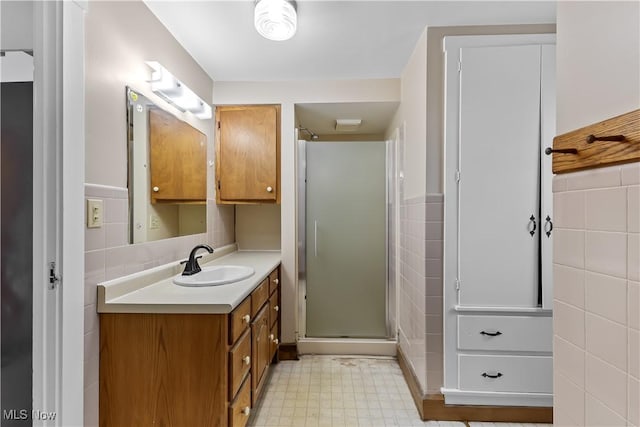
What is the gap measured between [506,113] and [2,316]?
2.64m

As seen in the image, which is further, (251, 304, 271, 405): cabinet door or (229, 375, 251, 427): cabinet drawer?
(251, 304, 271, 405): cabinet door

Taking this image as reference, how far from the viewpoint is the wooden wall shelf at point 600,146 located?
0.70 meters

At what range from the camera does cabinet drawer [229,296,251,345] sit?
4.91ft

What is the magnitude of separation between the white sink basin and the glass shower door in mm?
991

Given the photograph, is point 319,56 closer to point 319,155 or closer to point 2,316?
point 319,155

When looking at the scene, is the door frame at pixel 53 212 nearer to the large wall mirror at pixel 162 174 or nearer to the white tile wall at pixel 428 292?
the large wall mirror at pixel 162 174

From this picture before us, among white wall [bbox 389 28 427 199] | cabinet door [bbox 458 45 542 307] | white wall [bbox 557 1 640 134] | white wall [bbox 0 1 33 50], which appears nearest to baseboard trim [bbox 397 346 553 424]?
cabinet door [bbox 458 45 542 307]

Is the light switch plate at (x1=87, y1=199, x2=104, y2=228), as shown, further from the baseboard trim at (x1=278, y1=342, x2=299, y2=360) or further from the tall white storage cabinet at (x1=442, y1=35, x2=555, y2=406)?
the baseboard trim at (x1=278, y1=342, x2=299, y2=360)

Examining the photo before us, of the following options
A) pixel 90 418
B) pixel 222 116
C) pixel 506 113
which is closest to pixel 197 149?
pixel 222 116

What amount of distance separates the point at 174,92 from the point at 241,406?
177 centimetres

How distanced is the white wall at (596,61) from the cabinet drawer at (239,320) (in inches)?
54.4

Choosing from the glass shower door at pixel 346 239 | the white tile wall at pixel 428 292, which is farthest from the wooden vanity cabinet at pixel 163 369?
the glass shower door at pixel 346 239

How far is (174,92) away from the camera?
2.06m

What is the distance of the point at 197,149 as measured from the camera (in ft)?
8.11
